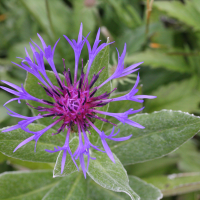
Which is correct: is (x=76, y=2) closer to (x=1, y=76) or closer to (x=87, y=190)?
(x=1, y=76)

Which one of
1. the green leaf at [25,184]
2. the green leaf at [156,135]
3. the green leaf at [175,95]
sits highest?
the green leaf at [175,95]

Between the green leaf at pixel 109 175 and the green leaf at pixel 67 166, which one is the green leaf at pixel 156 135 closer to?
the green leaf at pixel 109 175

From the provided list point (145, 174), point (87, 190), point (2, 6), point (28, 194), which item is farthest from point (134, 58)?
point (2, 6)

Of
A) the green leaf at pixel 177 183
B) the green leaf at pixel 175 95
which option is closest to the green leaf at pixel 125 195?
the green leaf at pixel 177 183

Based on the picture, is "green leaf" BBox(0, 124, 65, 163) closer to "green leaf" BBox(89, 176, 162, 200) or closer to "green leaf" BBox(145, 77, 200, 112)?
"green leaf" BBox(89, 176, 162, 200)

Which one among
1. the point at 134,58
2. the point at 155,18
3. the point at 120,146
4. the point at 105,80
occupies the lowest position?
the point at 120,146

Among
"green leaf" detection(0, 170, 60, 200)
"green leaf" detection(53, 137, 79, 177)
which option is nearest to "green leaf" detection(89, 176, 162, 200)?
"green leaf" detection(0, 170, 60, 200)
